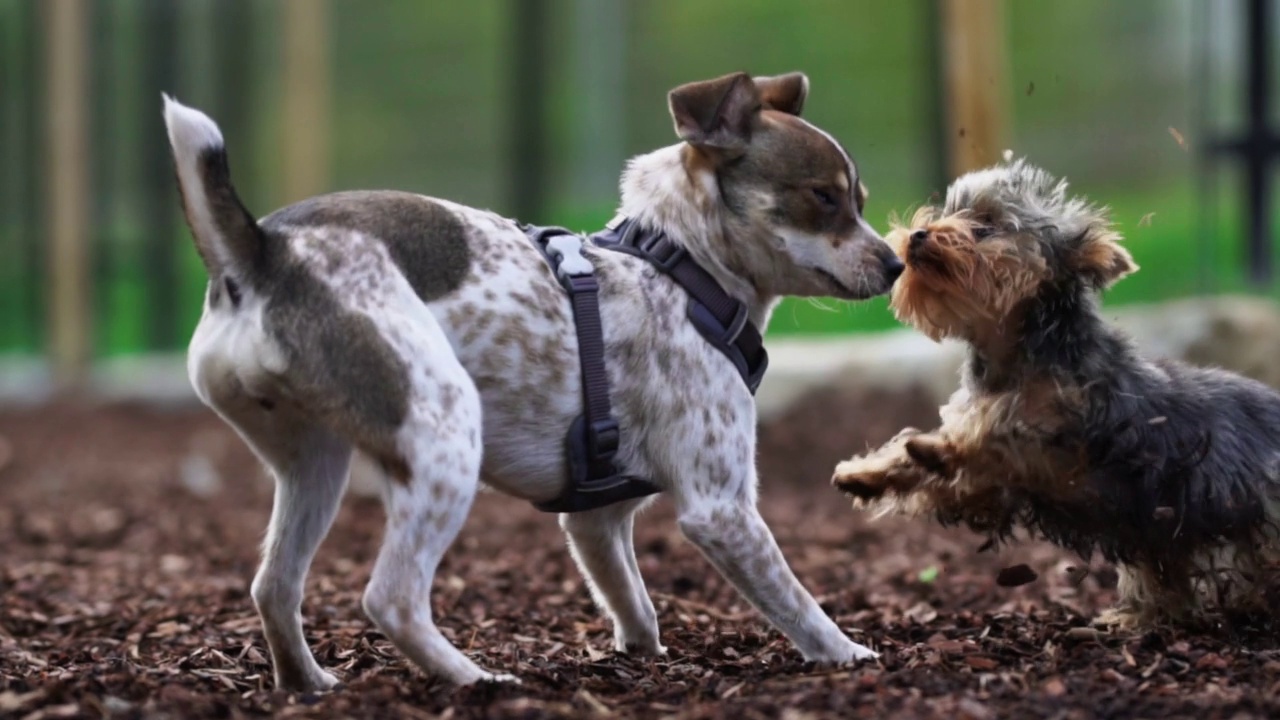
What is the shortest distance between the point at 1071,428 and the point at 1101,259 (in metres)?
0.60

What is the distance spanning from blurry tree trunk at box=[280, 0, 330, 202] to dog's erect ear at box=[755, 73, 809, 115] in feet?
33.7

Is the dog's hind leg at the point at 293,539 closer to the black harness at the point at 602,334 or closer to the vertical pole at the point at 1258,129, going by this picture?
the black harness at the point at 602,334

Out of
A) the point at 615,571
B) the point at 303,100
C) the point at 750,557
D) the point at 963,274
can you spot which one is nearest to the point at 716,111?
the point at 963,274

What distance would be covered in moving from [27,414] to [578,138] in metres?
6.07

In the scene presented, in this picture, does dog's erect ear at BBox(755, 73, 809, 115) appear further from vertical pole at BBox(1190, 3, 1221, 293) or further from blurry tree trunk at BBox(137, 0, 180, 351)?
blurry tree trunk at BBox(137, 0, 180, 351)

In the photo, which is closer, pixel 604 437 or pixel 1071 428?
pixel 604 437

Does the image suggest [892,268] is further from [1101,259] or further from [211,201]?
[211,201]

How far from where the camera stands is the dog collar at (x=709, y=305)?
16.3 ft

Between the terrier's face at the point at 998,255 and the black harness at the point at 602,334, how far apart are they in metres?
0.64

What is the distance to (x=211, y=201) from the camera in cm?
436

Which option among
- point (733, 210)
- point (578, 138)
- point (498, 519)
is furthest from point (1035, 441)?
point (578, 138)

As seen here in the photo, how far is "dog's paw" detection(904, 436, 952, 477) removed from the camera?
A: 5.22 m

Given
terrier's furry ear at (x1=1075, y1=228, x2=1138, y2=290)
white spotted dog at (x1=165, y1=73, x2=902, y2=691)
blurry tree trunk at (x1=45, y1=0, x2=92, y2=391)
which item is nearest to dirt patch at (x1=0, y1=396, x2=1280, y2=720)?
white spotted dog at (x1=165, y1=73, x2=902, y2=691)

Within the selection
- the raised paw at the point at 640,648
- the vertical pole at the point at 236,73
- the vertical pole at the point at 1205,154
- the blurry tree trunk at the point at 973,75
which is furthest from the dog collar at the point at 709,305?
the vertical pole at the point at 236,73
